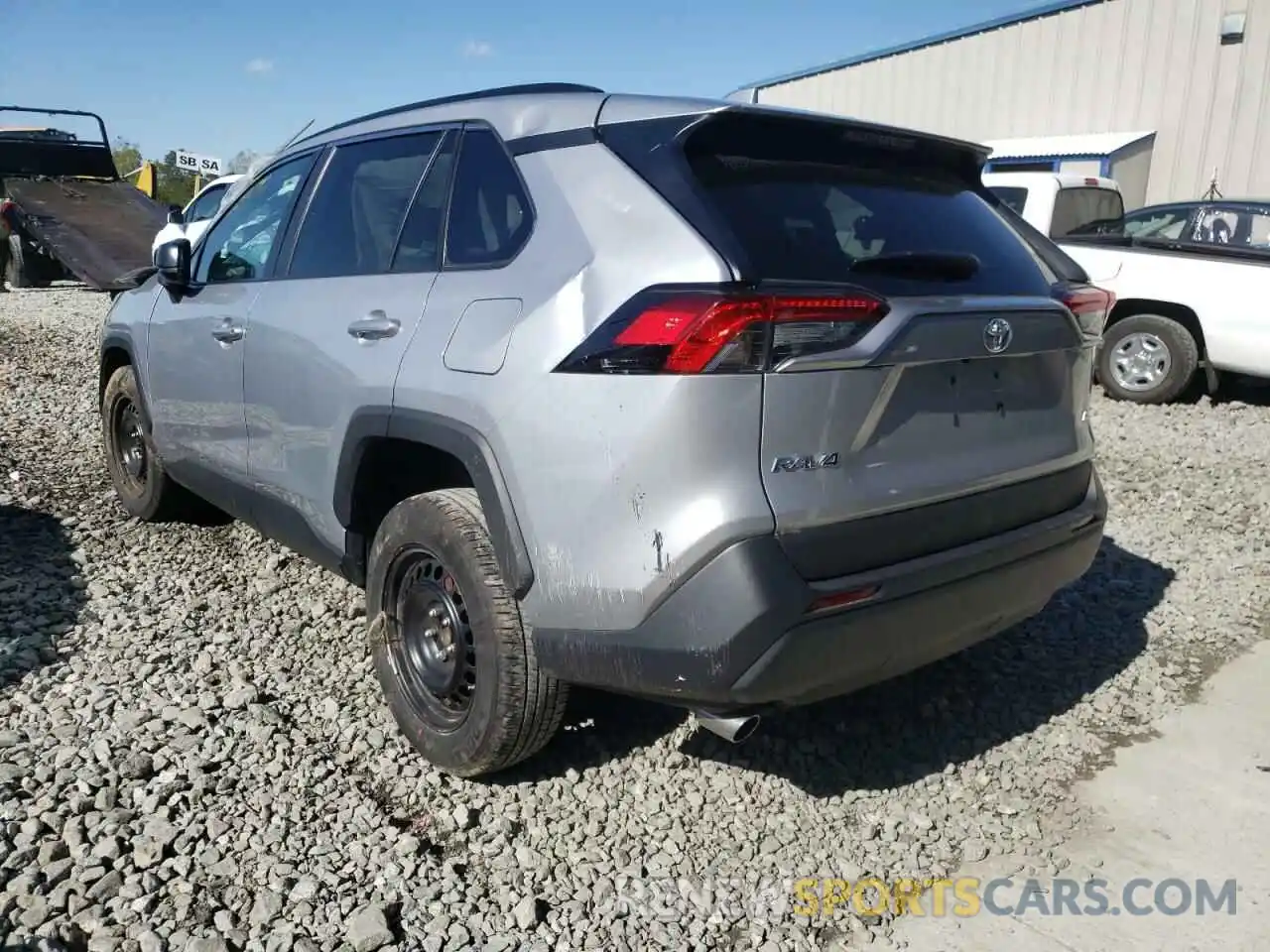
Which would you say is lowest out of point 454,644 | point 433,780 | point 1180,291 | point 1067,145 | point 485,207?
point 433,780

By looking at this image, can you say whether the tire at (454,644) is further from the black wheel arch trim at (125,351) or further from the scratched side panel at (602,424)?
the black wheel arch trim at (125,351)

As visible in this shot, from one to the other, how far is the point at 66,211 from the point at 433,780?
13059mm

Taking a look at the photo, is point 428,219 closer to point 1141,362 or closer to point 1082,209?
point 1141,362

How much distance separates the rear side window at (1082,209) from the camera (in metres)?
9.11

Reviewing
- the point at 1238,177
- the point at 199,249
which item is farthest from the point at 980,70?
the point at 199,249

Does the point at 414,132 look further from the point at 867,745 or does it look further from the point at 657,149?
the point at 867,745

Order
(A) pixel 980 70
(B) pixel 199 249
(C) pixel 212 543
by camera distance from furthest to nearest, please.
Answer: (A) pixel 980 70
(C) pixel 212 543
(B) pixel 199 249

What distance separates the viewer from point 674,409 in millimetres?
2107

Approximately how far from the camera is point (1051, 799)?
2.89m

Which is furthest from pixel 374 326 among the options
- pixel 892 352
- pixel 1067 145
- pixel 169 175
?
pixel 169 175

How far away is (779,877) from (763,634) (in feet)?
2.61

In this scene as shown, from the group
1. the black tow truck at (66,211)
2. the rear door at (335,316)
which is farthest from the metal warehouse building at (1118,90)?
the rear door at (335,316)

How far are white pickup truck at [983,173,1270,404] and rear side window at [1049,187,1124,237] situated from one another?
17 cm

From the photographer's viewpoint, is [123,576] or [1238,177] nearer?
[123,576]
